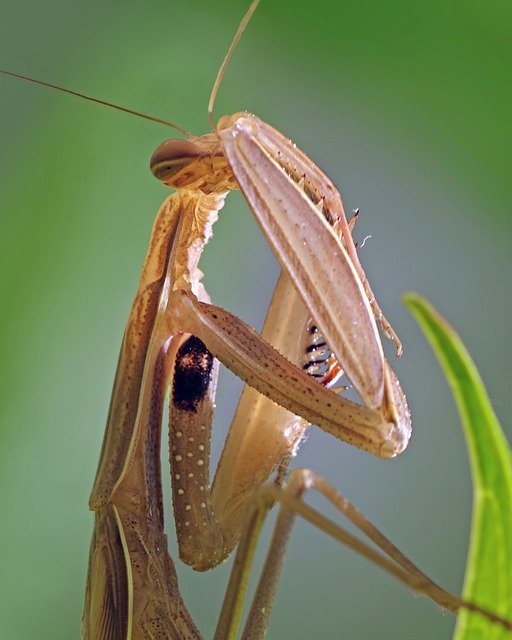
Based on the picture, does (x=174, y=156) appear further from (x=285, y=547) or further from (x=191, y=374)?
(x=285, y=547)

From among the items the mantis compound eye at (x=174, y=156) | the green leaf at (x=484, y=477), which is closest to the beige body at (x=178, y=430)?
the mantis compound eye at (x=174, y=156)

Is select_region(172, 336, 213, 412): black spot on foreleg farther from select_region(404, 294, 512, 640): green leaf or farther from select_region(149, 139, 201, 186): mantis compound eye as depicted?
select_region(404, 294, 512, 640): green leaf

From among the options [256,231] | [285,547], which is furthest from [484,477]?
[256,231]

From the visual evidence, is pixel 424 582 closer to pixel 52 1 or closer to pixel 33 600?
pixel 33 600

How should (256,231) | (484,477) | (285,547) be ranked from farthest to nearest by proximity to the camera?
(256,231), (285,547), (484,477)

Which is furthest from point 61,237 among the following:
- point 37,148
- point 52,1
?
point 52,1

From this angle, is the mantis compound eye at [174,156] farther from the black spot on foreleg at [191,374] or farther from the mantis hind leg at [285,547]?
the mantis hind leg at [285,547]
